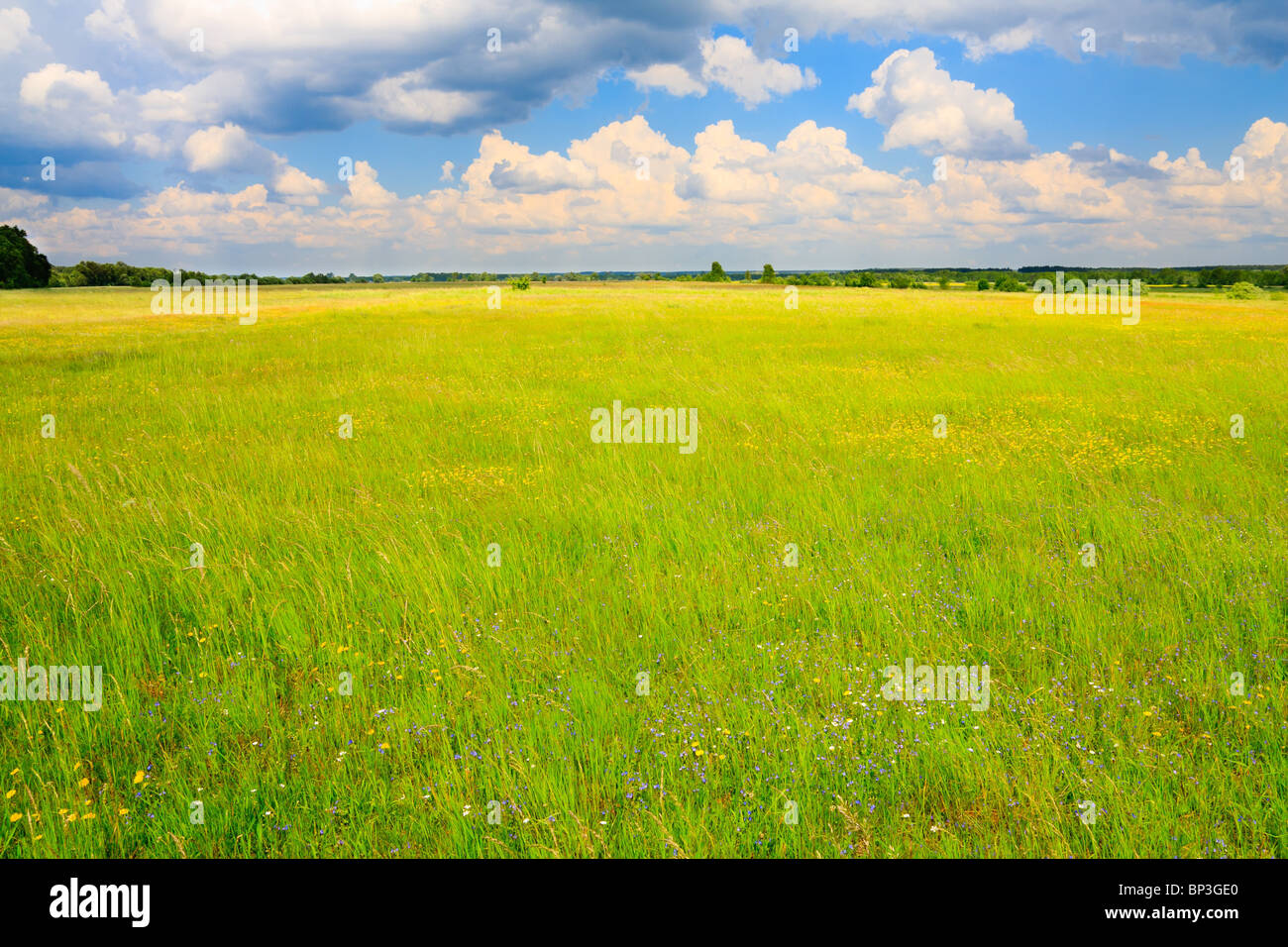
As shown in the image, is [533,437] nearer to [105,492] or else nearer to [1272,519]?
[105,492]

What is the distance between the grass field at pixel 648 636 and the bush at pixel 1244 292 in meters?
88.1

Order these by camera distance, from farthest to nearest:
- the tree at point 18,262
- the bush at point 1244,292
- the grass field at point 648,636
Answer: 1. the tree at point 18,262
2. the bush at point 1244,292
3. the grass field at point 648,636

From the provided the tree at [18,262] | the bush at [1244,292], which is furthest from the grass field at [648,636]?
the tree at [18,262]

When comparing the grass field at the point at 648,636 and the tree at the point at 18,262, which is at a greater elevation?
the tree at the point at 18,262

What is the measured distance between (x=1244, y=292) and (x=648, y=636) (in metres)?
105

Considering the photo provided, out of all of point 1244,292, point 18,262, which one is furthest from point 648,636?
point 18,262

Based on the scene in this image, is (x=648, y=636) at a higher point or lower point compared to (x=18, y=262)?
lower

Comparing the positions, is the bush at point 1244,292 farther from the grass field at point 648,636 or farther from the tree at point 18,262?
the tree at point 18,262

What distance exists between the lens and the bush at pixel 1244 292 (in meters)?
79.9

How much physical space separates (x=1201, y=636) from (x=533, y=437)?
982 centimetres

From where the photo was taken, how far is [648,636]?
560cm

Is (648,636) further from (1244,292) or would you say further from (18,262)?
(18,262)

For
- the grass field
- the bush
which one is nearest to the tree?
the grass field

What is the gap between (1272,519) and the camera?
801 centimetres
